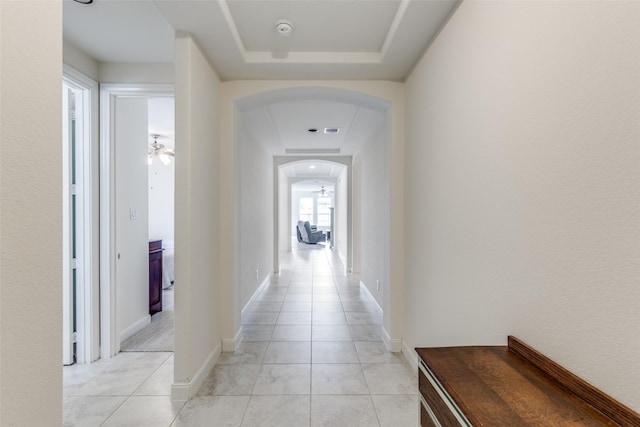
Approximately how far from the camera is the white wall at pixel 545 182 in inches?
31.9

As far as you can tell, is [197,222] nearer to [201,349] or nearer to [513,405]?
[201,349]

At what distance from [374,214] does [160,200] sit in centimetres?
505

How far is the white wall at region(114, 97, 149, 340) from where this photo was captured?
9.03ft

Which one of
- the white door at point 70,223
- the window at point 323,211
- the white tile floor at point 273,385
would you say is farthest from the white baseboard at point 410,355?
the window at point 323,211

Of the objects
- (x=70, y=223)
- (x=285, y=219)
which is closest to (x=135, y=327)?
(x=70, y=223)

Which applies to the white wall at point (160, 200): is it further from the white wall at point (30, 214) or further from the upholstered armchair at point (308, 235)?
the upholstered armchair at point (308, 235)

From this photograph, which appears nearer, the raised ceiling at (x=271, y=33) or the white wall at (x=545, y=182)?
the white wall at (x=545, y=182)

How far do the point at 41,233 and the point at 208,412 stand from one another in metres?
1.61

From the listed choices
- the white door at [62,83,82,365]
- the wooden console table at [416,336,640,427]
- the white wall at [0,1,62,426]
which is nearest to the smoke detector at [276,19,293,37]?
the white wall at [0,1,62,426]

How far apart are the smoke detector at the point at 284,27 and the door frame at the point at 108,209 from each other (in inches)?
49.2

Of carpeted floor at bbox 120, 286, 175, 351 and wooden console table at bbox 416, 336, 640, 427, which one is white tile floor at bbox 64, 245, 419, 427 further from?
wooden console table at bbox 416, 336, 640, 427

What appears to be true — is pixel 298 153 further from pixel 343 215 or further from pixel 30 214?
pixel 30 214

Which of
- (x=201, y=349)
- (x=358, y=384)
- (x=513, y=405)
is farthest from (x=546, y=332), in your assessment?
(x=201, y=349)

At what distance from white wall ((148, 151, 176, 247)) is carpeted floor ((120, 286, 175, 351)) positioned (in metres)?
3.37
